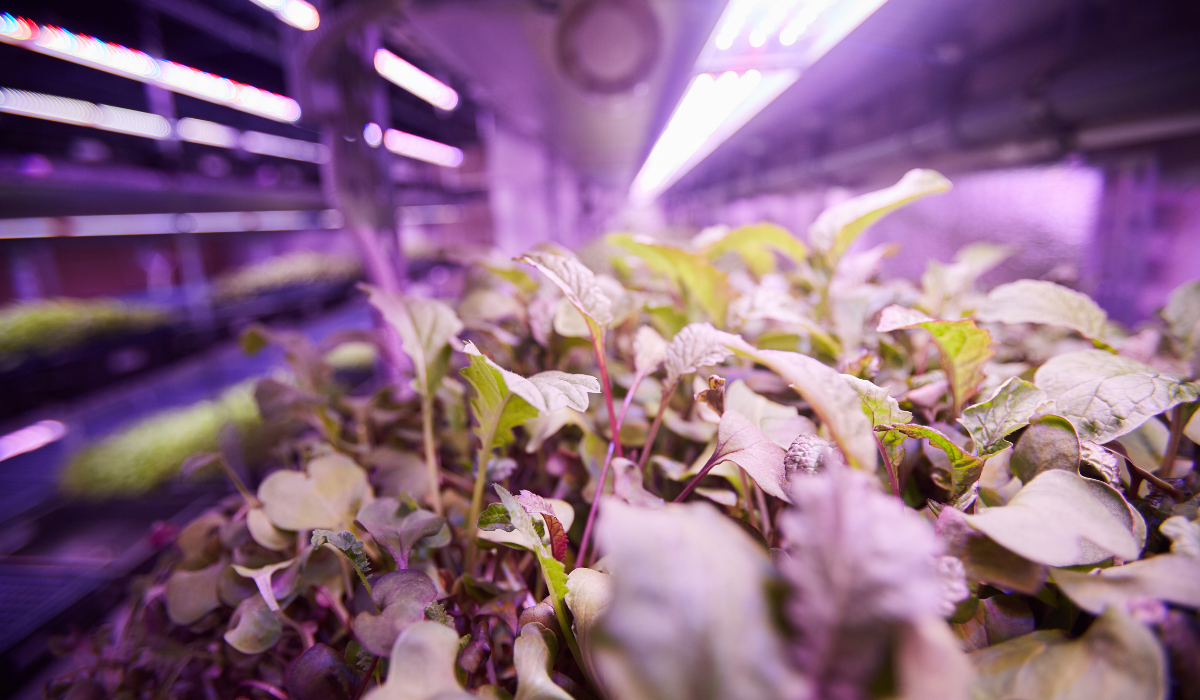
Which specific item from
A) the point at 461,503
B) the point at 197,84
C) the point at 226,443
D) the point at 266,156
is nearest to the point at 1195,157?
the point at 461,503

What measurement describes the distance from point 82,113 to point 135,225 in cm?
40

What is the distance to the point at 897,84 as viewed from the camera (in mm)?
2270

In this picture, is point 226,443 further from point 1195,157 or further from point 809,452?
point 1195,157

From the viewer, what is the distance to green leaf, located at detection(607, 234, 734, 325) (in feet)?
1.52

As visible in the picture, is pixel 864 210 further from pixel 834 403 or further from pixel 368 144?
pixel 368 144

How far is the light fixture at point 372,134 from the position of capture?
675 mm

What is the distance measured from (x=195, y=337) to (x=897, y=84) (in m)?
3.14

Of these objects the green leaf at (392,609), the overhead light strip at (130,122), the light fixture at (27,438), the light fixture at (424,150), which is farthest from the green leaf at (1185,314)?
the light fixture at (424,150)

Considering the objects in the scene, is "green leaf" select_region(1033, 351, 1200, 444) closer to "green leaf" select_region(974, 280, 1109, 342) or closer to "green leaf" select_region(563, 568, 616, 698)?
"green leaf" select_region(974, 280, 1109, 342)

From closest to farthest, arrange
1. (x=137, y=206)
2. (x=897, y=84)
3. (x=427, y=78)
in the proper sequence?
(x=137, y=206) < (x=427, y=78) < (x=897, y=84)

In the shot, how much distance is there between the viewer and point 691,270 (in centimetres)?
49

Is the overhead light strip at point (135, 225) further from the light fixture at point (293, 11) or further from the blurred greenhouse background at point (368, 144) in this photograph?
the light fixture at point (293, 11)

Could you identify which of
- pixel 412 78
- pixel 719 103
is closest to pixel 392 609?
pixel 719 103

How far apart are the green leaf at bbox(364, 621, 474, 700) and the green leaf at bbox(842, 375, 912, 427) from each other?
258mm
